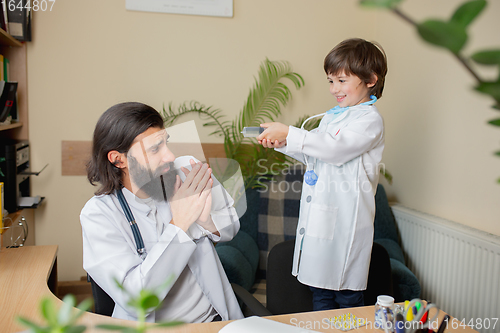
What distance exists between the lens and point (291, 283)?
1496mm

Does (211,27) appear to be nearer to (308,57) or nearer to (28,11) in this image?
(308,57)

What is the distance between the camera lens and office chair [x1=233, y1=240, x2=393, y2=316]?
147 cm

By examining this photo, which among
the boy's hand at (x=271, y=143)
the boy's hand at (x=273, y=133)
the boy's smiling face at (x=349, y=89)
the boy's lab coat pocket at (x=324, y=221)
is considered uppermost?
the boy's smiling face at (x=349, y=89)

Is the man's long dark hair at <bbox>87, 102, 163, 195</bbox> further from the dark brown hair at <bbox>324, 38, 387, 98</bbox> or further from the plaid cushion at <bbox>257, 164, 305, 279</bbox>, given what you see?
the plaid cushion at <bbox>257, 164, 305, 279</bbox>

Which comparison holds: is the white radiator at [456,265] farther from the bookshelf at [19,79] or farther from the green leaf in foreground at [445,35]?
the bookshelf at [19,79]

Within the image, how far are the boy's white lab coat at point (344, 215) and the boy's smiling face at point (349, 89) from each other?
0.06 meters

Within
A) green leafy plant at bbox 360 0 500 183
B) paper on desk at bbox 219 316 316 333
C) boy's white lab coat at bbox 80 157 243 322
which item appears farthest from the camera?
boy's white lab coat at bbox 80 157 243 322

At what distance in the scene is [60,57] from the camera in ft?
7.80

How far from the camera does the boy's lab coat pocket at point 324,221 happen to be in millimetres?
1411

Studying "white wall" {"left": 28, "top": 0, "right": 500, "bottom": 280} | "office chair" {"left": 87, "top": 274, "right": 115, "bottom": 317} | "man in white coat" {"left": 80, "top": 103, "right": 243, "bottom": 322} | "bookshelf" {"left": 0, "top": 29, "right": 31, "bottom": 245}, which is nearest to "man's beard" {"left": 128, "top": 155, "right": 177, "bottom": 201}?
"man in white coat" {"left": 80, "top": 103, "right": 243, "bottom": 322}

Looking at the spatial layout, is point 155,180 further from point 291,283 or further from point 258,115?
point 258,115

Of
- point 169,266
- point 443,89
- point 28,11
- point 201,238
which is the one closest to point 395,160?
point 443,89

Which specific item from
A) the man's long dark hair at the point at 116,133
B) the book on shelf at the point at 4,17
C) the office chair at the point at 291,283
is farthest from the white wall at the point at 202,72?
the man's long dark hair at the point at 116,133

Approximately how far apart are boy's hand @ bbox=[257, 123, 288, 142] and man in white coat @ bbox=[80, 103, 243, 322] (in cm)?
32
